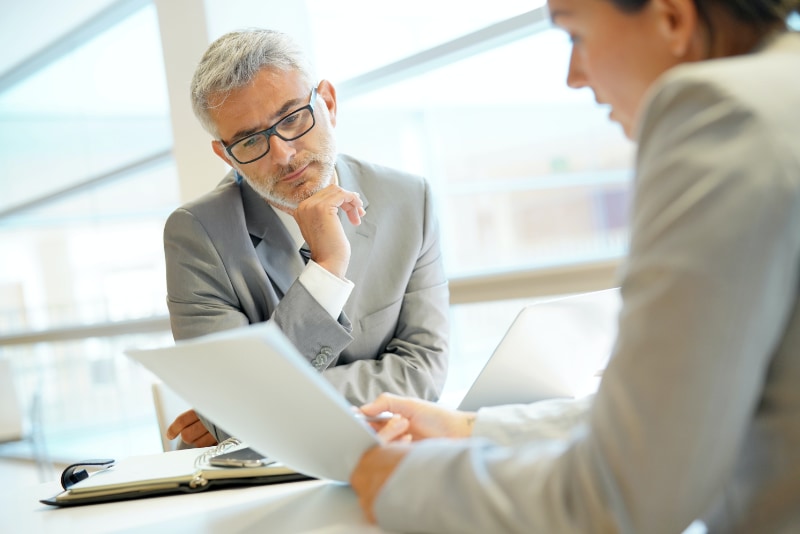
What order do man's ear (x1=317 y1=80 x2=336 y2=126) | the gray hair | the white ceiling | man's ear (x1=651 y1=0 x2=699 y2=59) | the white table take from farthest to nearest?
the white ceiling
man's ear (x1=317 y1=80 x2=336 y2=126)
the gray hair
the white table
man's ear (x1=651 y1=0 x2=699 y2=59)

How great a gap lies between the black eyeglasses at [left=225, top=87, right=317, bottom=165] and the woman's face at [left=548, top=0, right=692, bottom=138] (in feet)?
3.98

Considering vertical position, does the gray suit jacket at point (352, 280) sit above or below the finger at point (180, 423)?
above

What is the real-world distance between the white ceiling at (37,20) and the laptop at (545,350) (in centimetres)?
484

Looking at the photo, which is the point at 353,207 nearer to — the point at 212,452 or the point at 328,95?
the point at 328,95

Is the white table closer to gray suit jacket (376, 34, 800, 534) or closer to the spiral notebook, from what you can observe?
the spiral notebook

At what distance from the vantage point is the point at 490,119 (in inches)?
182

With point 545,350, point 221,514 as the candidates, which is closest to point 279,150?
point 545,350

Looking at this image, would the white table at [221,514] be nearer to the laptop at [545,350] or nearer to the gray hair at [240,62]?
the laptop at [545,350]

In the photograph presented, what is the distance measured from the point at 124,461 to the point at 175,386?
0.55 meters

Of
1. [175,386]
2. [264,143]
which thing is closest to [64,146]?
[264,143]

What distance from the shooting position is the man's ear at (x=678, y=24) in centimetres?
72

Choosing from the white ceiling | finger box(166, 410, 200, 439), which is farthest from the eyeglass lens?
the white ceiling

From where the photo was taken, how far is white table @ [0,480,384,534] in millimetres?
927

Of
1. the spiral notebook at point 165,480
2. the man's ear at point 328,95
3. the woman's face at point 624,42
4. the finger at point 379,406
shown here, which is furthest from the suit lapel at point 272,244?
the woman's face at point 624,42
